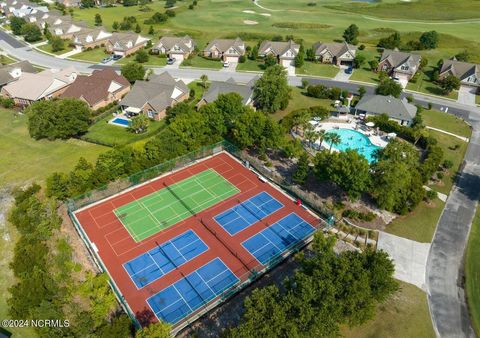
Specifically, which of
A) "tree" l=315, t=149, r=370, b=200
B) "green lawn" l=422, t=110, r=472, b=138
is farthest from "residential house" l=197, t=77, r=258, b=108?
"green lawn" l=422, t=110, r=472, b=138

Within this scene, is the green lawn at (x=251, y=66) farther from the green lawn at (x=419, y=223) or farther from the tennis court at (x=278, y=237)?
the green lawn at (x=419, y=223)

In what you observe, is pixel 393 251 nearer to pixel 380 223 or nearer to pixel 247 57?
pixel 380 223

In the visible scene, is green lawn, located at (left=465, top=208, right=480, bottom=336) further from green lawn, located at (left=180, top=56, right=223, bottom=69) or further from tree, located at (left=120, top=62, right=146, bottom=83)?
green lawn, located at (left=180, top=56, right=223, bottom=69)

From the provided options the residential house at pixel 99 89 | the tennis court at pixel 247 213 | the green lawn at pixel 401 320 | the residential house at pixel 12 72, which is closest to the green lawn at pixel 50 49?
the residential house at pixel 12 72

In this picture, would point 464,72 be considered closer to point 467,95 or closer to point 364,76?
point 467,95

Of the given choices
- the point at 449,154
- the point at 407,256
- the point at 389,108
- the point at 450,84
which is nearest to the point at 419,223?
the point at 407,256
